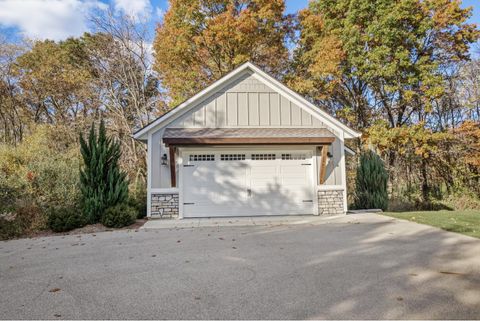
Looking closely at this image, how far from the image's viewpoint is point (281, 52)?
1673cm

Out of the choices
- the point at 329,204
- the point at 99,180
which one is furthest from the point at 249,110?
the point at 99,180

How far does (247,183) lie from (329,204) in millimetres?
2788

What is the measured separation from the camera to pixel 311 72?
15242mm

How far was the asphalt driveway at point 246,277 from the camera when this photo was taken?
283 cm

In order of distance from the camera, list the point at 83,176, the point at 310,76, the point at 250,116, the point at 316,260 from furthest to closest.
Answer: the point at 310,76
the point at 250,116
the point at 83,176
the point at 316,260

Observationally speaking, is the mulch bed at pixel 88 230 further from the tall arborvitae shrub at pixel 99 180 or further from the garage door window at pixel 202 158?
the garage door window at pixel 202 158

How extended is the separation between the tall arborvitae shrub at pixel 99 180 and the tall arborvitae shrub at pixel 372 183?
828 centimetres

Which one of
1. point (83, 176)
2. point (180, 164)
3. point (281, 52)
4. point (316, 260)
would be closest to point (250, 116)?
point (180, 164)

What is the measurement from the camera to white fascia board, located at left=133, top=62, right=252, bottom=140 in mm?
9234

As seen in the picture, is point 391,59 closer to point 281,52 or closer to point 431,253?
point 281,52

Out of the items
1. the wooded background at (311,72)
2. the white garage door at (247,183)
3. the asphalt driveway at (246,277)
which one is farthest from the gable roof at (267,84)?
the asphalt driveway at (246,277)

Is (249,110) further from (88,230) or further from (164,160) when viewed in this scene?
(88,230)

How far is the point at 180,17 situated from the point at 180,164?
963 cm

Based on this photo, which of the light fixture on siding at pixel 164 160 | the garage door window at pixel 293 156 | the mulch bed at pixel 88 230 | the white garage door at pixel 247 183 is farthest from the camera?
the garage door window at pixel 293 156
